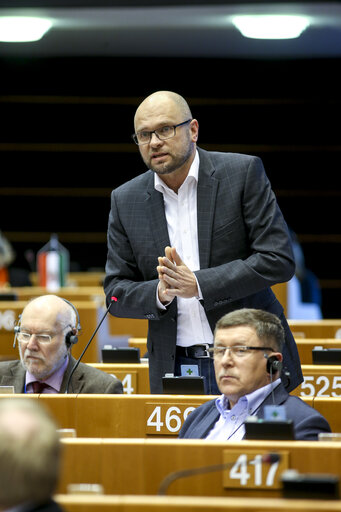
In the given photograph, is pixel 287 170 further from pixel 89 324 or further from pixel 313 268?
pixel 89 324

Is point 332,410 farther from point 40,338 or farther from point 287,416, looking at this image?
point 40,338

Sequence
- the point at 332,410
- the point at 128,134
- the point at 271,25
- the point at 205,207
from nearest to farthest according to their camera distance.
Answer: the point at 332,410
the point at 205,207
the point at 271,25
the point at 128,134

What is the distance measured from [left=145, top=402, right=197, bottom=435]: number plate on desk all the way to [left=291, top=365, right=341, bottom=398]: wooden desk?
2.40 feet

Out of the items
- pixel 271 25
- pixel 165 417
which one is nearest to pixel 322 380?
pixel 165 417

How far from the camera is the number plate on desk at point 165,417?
114 inches

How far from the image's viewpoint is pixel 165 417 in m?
2.91

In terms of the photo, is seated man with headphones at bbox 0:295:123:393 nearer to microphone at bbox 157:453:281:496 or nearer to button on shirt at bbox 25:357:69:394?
button on shirt at bbox 25:357:69:394

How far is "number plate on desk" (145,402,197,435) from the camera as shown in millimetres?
2893

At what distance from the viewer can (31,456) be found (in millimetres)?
1509

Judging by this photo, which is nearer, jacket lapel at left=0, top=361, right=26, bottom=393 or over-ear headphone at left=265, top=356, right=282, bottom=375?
over-ear headphone at left=265, top=356, right=282, bottom=375

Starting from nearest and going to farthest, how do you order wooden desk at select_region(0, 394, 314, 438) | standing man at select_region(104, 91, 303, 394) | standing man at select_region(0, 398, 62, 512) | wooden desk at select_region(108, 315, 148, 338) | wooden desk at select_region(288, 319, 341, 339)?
standing man at select_region(0, 398, 62, 512), wooden desk at select_region(0, 394, 314, 438), standing man at select_region(104, 91, 303, 394), wooden desk at select_region(288, 319, 341, 339), wooden desk at select_region(108, 315, 148, 338)

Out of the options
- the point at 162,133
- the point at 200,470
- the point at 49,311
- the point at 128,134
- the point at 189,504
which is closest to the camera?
the point at 189,504

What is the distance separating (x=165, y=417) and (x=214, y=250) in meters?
0.62

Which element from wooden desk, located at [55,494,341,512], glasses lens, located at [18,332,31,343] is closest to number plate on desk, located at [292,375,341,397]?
glasses lens, located at [18,332,31,343]
